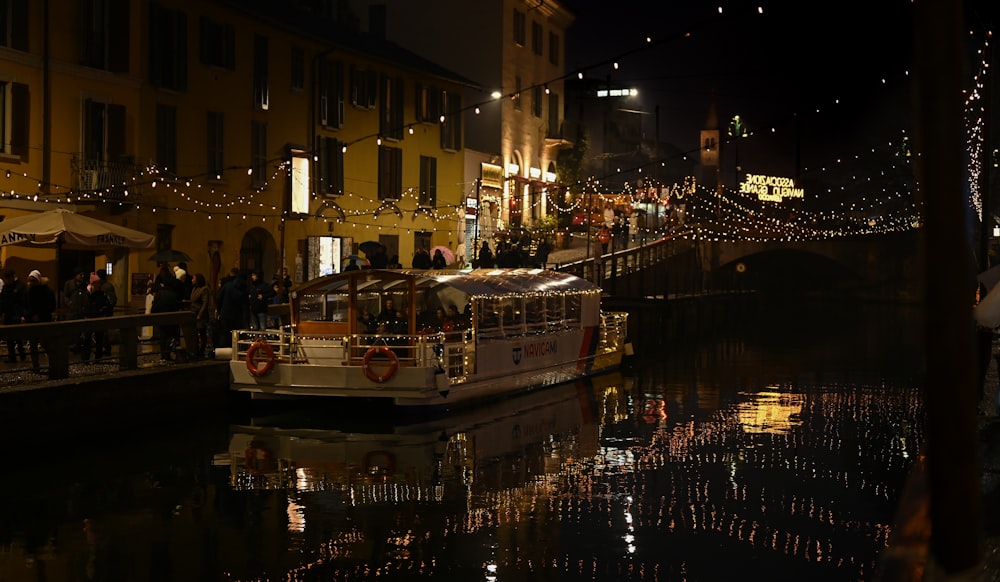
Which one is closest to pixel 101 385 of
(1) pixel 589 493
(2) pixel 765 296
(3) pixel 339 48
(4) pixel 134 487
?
(4) pixel 134 487

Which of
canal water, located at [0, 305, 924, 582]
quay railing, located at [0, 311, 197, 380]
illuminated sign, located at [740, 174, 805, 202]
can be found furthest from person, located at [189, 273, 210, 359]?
illuminated sign, located at [740, 174, 805, 202]

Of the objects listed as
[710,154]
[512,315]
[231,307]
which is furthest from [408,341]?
[710,154]

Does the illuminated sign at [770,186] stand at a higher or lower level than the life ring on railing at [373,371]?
higher

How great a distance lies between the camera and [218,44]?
36.6 m

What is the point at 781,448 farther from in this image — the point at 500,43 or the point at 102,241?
the point at 500,43

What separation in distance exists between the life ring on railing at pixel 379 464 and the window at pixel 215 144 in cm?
1859

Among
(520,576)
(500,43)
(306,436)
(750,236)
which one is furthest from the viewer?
(750,236)

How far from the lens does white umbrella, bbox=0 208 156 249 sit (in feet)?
76.0

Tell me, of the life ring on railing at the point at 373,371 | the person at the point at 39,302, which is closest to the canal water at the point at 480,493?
the life ring on railing at the point at 373,371

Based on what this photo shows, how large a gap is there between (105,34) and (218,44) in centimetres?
510

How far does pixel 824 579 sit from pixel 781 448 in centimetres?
819

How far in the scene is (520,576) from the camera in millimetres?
12273

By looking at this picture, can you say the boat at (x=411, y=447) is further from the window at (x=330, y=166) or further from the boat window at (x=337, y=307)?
the window at (x=330, y=166)

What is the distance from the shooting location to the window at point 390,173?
4569 centimetres
